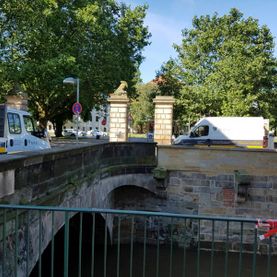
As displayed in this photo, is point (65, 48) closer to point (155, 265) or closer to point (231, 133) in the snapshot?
point (231, 133)

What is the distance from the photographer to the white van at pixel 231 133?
25828 millimetres

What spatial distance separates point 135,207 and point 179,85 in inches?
842

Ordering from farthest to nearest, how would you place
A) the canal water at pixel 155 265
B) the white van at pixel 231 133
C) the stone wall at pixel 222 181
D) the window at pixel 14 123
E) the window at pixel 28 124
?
the white van at pixel 231 133
the stone wall at pixel 222 181
the window at pixel 28 124
the window at pixel 14 123
the canal water at pixel 155 265

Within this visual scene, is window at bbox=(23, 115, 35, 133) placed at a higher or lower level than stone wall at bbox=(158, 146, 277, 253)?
higher

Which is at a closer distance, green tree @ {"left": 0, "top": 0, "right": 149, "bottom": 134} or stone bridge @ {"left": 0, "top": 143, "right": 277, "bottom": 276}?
stone bridge @ {"left": 0, "top": 143, "right": 277, "bottom": 276}

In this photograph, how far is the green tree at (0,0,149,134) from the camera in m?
18.5

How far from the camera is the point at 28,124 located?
42.0ft

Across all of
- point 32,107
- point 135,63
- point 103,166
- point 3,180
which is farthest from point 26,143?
point 135,63

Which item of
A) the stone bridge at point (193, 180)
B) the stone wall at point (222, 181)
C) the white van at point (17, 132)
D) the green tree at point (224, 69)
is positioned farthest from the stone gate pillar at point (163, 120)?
the green tree at point (224, 69)

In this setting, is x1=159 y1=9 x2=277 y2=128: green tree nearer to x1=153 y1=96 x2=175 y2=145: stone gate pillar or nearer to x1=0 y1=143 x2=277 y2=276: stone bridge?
x1=153 y1=96 x2=175 y2=145: stone gate pillar

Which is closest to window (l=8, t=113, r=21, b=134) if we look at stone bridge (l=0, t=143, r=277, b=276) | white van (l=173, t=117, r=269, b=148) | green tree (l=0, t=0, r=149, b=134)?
stone bridge (l=0, t=143, r=277, b=276)

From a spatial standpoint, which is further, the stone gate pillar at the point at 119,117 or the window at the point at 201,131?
the window at the point at 201,131

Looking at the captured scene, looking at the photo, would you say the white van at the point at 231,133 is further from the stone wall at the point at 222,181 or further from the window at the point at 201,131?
the stone wall at the point at 222,181

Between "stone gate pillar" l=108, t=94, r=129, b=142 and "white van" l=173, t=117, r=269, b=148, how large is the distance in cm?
727
